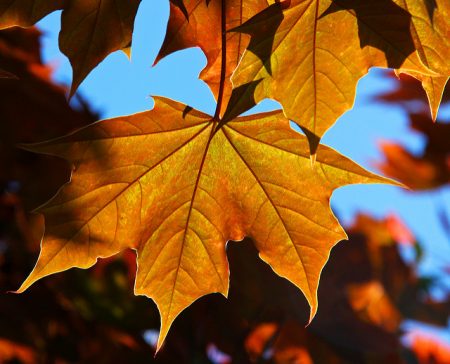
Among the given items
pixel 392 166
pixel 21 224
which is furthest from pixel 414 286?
pixel 21 224

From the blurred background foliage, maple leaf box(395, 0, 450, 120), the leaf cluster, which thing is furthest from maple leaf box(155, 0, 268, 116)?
the blurred background foliage

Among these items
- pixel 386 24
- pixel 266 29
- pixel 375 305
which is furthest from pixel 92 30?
pixel 375 305

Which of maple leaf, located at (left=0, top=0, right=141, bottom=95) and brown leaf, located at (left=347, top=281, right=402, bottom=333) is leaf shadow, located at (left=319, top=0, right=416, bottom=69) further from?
brown leaf, located at (left=347, top=281, right=402, bottom=333)

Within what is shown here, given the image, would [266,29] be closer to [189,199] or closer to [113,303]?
[189,199]

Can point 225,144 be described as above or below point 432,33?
below

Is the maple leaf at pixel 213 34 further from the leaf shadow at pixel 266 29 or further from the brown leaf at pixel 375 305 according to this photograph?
the brown leaf at pixel 375 305

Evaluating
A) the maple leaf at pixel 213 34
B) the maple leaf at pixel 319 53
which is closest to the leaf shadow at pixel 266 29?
the maple leaf at pixel 319 53
